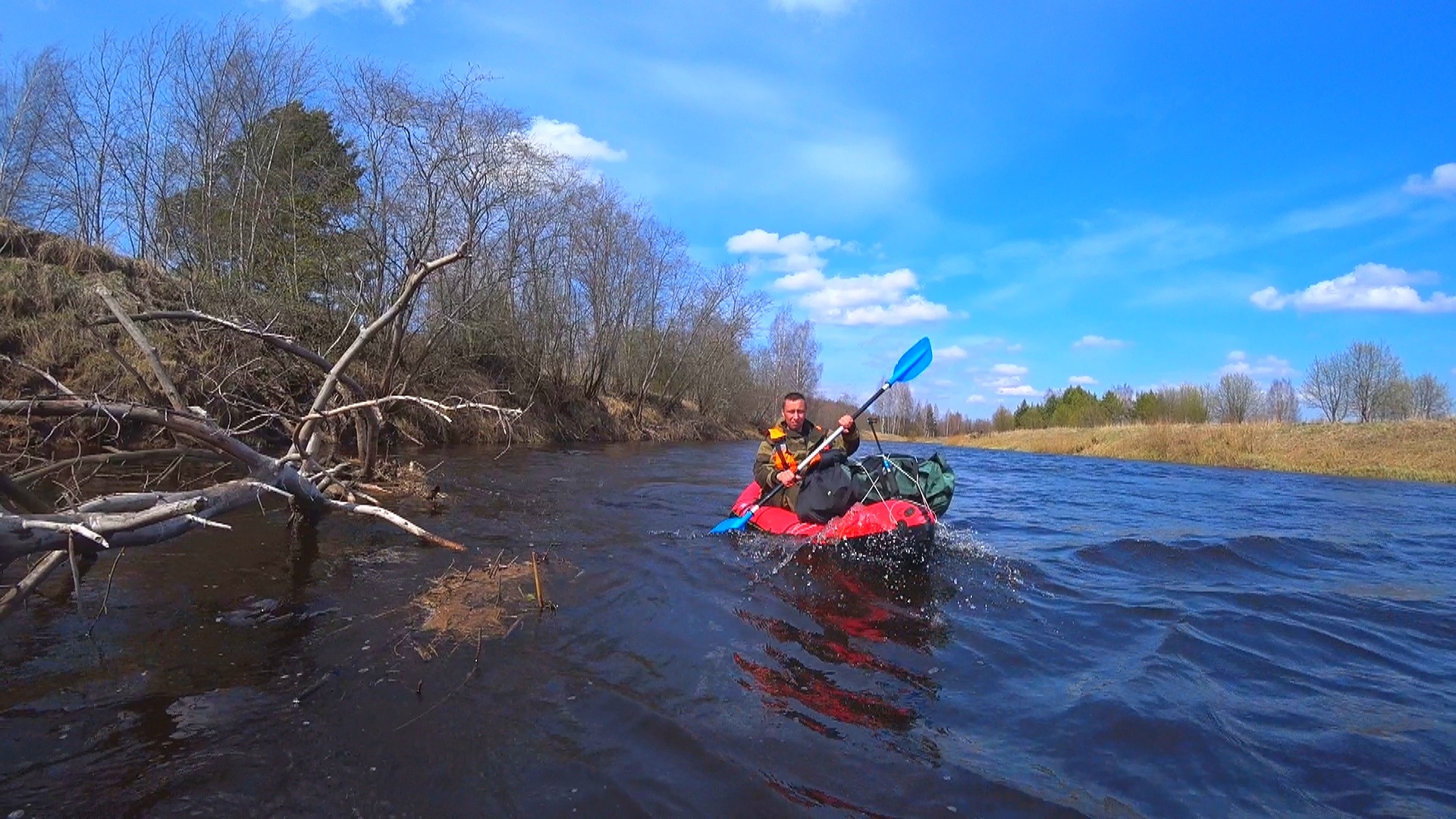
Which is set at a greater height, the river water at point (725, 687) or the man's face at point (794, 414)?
the man's face at point (794, 414)

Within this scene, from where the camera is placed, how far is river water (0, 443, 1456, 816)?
2426 mm

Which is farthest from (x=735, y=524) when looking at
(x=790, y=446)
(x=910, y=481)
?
(x=910, y=481)

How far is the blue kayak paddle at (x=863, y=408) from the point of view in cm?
668

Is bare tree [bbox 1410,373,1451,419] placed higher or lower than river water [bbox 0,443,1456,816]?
higher

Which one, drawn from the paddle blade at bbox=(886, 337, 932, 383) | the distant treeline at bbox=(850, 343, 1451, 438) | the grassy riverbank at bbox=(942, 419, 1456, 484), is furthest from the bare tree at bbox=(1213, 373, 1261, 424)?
the paddle blade at bbox=(886, 337, 932, 383)

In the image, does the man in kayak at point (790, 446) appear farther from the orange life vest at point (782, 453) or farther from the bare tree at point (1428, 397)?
the bare tree at point (1428, 397)

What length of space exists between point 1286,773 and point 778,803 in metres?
2.04

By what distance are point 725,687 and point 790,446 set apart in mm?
4058

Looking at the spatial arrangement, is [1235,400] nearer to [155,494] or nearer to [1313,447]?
[1313,447]

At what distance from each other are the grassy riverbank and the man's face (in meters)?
20.9

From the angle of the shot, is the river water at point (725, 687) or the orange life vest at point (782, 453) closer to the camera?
the river water at point (725, 687)

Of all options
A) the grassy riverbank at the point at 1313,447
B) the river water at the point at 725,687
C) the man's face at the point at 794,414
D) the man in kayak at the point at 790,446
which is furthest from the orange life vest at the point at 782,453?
the grassy riverbank at the point at 1313,447

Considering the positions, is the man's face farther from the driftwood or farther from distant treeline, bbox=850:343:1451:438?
distant treeline, bbox=850:343:1451:438

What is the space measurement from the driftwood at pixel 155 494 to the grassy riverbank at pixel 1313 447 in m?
25.2
